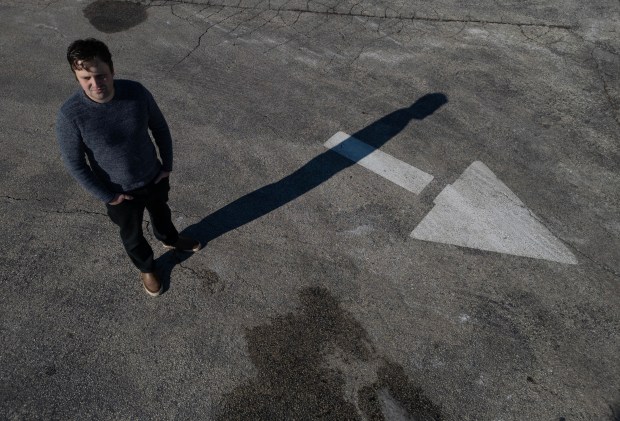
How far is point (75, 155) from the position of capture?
3279 mm

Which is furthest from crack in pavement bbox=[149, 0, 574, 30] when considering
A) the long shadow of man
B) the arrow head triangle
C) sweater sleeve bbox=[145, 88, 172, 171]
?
sweater sleeve bbox=[145, 88, 172, 171]

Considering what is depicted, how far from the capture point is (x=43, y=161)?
575 cm

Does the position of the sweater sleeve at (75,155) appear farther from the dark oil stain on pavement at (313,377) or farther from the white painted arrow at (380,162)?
the white painted arrow at (380,162)

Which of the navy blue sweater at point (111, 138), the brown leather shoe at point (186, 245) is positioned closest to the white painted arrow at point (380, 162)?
the brown leather shoe at point (186, 245)

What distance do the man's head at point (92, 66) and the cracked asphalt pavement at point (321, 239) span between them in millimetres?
2060

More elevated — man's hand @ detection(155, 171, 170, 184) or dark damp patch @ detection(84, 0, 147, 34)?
man's hand @ detection(155, 171, 170, 184)

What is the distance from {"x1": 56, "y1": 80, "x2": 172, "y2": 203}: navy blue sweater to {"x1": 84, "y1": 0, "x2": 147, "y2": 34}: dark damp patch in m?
5.65

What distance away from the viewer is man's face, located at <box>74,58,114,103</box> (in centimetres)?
299

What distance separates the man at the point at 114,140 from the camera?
3059 mm

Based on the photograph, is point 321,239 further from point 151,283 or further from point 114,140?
point 114,140

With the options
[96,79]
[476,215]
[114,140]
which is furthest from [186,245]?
[476,215]

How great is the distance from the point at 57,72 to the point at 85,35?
3.87 ft

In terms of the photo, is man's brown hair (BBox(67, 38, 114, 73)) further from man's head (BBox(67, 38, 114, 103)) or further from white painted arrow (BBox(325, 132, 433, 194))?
white painted arrow (BBox(325, 132, 433, 194))

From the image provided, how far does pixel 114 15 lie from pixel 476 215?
7.29 metres
